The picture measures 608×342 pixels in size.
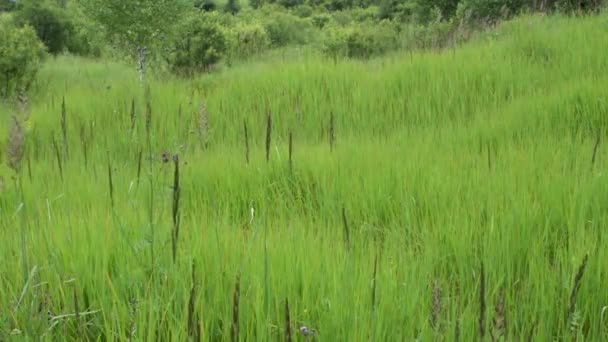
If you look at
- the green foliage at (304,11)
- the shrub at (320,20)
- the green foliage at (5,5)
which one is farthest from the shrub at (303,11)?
the green foliage at (5,5)

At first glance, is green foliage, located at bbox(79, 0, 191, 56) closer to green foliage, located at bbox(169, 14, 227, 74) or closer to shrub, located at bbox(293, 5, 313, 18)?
green foliage, located at bbox(169, 14, 227, 74)

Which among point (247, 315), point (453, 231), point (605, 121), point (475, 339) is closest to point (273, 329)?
point (247, 315)

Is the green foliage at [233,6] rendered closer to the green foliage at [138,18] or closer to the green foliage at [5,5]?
the green foliage at [5,5]

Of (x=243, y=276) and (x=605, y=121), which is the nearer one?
(x=243, y=276)

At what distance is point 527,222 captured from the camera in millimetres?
2006

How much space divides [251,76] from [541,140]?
3278 mm

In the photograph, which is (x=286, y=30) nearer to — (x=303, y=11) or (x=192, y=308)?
(x=303, y=11)

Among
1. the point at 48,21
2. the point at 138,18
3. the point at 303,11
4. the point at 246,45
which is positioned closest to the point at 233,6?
the point at 303,11

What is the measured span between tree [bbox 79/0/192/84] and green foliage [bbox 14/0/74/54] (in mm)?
12729

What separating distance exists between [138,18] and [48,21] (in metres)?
15.2

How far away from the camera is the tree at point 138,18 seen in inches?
476

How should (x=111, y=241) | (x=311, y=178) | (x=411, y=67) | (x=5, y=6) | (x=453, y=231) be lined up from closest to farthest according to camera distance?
(x=111, y=241)
(x=453, y=231)
(x=311, y=178)
(x=411, y=67)
(x=5, y=6)

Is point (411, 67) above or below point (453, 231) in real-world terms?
above

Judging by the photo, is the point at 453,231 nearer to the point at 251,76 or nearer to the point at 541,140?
the point at 541,140
